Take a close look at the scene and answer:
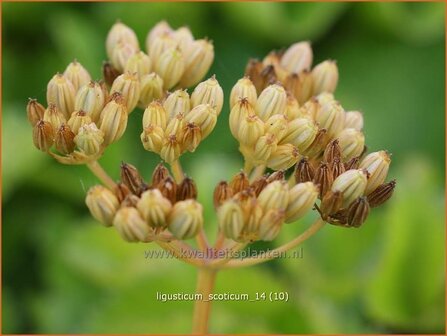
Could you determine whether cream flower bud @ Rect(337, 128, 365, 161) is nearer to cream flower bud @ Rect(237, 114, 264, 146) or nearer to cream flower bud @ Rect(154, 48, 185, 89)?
cream flower bud @ Rect(237, 114, 264, 146)

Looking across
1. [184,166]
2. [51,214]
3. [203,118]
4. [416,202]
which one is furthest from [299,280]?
[203,118]

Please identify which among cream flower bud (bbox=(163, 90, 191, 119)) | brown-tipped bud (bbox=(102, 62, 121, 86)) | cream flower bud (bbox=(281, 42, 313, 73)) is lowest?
cream flower bud (bbox=(163, 90, 191, 119))

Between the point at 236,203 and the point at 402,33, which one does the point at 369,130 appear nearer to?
the point at 402,33

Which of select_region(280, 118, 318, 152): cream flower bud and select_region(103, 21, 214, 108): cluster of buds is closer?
select_region(280, 118, 318, 152): cream flower bud

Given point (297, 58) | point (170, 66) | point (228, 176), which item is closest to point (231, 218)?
point (170, 66)

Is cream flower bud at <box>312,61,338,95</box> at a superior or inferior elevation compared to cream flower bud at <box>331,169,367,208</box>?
superior

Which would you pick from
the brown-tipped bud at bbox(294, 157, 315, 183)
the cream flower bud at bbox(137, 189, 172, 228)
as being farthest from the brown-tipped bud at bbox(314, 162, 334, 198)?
the cream flower bud at bbox(137, 189, 172, 228)

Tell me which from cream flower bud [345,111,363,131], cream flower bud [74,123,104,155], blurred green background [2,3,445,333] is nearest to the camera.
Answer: cream flower bud [74,123,104,155]
